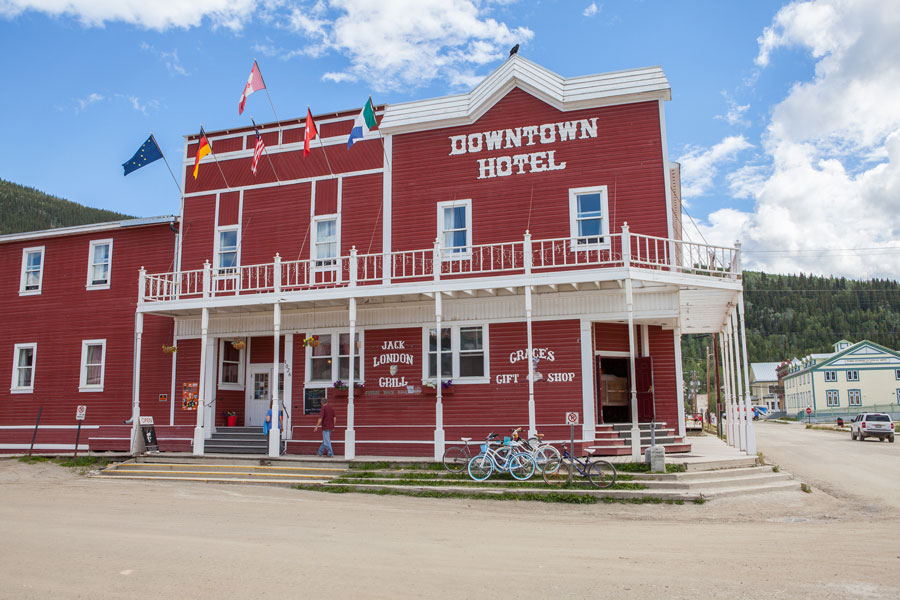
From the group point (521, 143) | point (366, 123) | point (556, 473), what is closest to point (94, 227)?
point (366, 123)

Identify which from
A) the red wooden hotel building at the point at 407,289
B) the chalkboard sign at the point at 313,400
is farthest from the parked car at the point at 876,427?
the chalkboard sign at the point at 313,400

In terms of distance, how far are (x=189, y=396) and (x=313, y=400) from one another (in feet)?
13.9

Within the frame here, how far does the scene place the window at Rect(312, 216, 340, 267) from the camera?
70.4 feet

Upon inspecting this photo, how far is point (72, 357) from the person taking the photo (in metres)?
23.4

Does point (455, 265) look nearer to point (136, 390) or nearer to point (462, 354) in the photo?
point (462, 354)

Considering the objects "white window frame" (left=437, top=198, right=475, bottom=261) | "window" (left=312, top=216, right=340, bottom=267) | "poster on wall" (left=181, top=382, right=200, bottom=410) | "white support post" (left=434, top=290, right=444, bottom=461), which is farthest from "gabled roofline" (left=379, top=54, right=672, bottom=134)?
"poster on wall" (left=181, top=382, right=200, bottom=410)

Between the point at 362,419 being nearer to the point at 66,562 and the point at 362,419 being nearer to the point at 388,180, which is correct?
the point at 388,180

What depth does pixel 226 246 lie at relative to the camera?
74.5ft

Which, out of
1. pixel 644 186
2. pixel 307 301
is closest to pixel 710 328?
pixel 644 186

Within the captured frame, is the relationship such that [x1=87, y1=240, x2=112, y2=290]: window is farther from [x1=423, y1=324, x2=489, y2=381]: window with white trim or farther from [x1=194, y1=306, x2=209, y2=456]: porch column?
[x1=423, y1=324, x2=489, y2=381]: window with white trim

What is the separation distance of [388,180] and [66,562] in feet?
46.8

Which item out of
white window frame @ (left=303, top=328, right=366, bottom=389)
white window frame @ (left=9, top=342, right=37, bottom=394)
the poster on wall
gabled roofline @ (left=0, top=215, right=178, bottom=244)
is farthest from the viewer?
white window frame @ (left=9, top=342, right=37, bottom=394)

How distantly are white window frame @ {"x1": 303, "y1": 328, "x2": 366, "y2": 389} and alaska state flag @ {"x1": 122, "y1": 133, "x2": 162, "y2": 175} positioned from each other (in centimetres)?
727

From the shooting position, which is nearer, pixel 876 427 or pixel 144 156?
pixel 144 156
